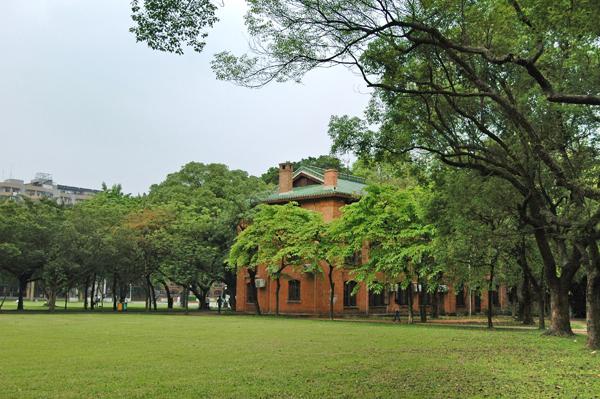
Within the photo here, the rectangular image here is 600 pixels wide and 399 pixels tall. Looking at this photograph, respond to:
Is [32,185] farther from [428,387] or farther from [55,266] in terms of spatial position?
[428,387]

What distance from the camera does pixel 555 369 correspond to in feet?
39.3

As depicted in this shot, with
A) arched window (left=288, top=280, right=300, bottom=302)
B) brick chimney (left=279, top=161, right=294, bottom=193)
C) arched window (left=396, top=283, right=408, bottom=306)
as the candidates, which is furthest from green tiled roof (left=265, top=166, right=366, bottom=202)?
arched window (left=396, top=283, right=408, bottom=306)

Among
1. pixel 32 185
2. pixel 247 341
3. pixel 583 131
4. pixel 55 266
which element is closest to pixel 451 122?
pixel 583 131

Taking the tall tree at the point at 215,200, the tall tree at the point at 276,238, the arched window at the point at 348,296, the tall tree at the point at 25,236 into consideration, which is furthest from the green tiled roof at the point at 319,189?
the tall tree at the point at 25,236

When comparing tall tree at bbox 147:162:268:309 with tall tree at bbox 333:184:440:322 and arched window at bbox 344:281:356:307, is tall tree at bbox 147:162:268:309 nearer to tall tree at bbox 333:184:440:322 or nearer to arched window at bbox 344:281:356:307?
arched window at bbox 344:281:356:307

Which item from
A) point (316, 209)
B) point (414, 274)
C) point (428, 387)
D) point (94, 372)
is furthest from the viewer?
point (316, 209)

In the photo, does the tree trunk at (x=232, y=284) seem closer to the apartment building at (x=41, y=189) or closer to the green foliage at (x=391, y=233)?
the green foliage at (x=391, y=233)

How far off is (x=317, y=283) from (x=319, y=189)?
6781 millimetres

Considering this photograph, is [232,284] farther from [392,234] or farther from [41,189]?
[41,189]

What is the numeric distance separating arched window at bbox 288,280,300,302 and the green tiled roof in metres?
6.27

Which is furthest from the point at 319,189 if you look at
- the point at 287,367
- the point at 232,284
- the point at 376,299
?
the point at 287,367

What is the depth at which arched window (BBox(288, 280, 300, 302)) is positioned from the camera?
43250mm

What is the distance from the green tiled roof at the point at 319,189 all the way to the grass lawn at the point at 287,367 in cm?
2263

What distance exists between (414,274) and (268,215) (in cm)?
1078
